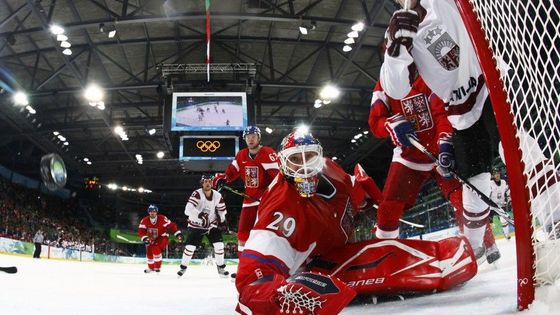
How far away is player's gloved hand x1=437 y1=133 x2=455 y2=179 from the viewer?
212 centimetres

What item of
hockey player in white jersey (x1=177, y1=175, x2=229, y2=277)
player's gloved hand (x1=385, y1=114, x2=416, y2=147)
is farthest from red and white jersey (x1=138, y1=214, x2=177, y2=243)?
player's gloved hand (x1=385, y1=114, x2=416, y2=147)

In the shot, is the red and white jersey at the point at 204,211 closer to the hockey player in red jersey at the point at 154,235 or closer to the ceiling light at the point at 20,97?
the hockey player in red jersey at the point at 154,235

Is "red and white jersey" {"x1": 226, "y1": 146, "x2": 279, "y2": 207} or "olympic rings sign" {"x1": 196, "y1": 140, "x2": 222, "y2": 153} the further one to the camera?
"olympic rings sign" {"x1": 196, "y1": 140, "x2": 222, "y2": 153}

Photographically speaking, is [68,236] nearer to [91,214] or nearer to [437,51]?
[91,214]

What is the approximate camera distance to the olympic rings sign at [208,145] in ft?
24.5

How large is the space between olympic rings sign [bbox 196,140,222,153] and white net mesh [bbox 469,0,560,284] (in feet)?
20.6

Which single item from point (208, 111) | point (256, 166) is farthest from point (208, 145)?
point (256, 166)

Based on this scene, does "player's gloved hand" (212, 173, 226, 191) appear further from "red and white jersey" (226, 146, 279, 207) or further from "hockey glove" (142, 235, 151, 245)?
"hockey glove" (142, 235, 151, 245)

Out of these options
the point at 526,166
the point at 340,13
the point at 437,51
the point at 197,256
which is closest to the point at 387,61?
the point at 437,51

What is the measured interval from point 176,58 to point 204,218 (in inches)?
209

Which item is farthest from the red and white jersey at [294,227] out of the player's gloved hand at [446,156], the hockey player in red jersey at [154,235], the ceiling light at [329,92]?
the ceiling light at [329,92]

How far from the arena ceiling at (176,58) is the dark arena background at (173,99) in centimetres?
3

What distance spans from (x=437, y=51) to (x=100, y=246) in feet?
52.2

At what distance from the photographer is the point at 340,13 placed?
28.1 feet
